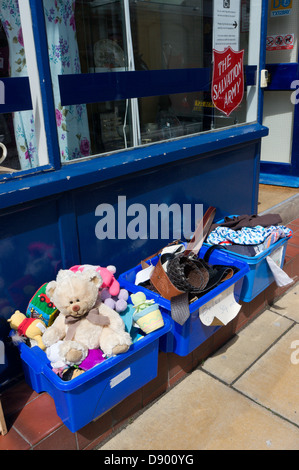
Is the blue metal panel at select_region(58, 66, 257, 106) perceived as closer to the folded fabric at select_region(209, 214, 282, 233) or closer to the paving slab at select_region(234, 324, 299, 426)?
the folded fabric at select_region(209, 214, 282, 233)

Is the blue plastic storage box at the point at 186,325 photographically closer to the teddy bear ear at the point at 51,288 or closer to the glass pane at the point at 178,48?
the teddy bear ear at the point at 51,288

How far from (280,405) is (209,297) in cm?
71

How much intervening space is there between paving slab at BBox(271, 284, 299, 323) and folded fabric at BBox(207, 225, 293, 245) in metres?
0.62

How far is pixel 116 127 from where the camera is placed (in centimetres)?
262

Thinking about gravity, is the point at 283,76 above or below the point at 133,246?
above

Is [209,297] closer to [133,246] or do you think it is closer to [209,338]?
[209,338]

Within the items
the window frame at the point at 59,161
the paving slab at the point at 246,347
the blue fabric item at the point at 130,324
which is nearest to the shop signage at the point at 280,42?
the window frame at the point at 59,161

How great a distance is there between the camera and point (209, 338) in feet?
8.73

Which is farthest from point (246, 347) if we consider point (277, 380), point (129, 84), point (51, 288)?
point (129, 84)

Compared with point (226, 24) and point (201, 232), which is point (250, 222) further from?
point (226, 24)

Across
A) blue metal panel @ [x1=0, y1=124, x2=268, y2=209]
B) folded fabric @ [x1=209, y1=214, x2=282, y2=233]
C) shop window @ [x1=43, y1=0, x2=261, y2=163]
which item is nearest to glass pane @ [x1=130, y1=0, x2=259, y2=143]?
shop window @ [x1=43, y1=0, x2=261, y2=163]

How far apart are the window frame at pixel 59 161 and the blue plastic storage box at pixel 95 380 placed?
76 centimetres

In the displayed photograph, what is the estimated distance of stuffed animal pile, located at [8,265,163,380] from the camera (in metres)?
1.83
